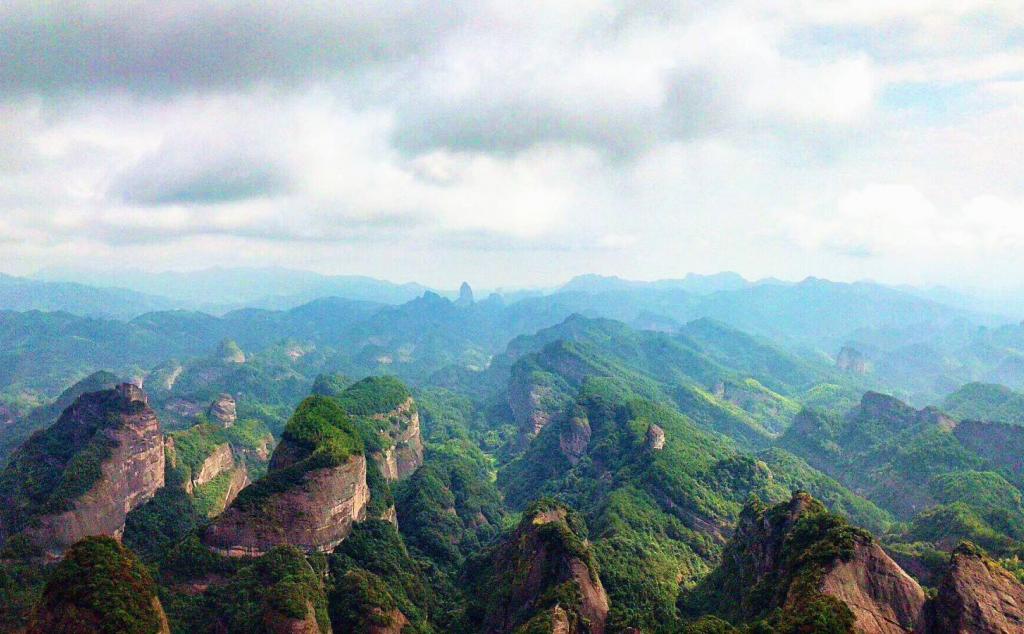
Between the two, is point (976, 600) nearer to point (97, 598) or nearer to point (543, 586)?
point (543, 586)

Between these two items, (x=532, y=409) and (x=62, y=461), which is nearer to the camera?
(x=62, y=461)

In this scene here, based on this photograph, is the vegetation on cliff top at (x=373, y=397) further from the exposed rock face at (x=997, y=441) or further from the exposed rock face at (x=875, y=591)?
the exposed rock face at (x=997, y=441)

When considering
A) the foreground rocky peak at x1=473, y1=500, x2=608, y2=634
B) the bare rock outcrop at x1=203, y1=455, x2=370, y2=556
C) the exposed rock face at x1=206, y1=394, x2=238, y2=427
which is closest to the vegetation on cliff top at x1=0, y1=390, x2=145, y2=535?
the bare rock outcrop at x1=203, y1=455, x2=370, y2=556

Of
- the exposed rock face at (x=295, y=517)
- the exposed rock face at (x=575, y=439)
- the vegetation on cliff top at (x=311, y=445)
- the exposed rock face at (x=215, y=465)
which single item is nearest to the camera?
the exposed rock face at (x=295, y=517)

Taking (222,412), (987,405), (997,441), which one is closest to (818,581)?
(997,441)

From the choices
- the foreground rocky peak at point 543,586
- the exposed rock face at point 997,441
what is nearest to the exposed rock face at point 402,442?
the foreground rocky peak at point 543,586

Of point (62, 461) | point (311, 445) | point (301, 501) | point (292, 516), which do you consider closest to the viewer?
point (292, 516)
